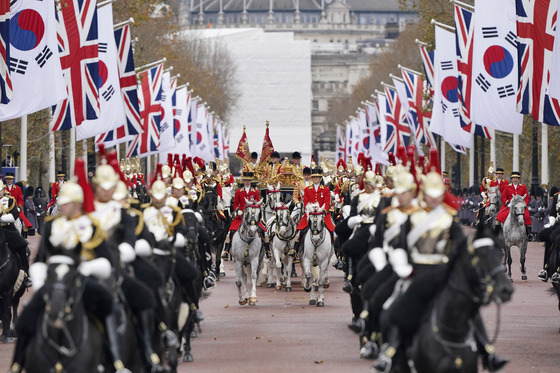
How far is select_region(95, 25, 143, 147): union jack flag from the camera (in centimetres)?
4153

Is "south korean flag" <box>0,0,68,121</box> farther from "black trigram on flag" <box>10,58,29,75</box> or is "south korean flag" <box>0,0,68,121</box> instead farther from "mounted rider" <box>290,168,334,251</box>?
"mounted rider" <box>290,168,334,251</box>

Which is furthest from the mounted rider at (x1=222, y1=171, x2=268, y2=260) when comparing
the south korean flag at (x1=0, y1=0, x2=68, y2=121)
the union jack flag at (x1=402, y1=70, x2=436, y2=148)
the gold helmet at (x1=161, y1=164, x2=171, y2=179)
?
the union jack flag at (x1=402, y1=70, x2=436, y2=148)

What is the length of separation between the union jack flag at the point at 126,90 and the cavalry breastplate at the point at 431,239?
28718 mm

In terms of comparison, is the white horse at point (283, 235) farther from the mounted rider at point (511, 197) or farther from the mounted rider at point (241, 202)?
the mounted rider at point (511, 197)

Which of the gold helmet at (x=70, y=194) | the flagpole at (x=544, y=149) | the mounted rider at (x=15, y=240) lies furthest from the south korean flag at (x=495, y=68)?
the gold helmet at (x=70, y=194)

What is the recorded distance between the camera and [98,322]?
12.4 meters

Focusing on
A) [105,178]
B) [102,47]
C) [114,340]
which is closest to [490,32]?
[102,47]

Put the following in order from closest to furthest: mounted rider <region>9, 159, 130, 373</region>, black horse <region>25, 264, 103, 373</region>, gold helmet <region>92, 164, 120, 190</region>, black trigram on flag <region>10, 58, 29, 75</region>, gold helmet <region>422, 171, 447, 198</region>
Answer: black horse <region>25, 264, 103, 373</region> < mounted rider <region>9, 159, 130, 373</region> < gold helmet <region>422, 171, 447, 198</region> < gold helmet <region>92, 164, 120, 190</region> < black trigram on flag <region>10, 58, 29, 75</region>

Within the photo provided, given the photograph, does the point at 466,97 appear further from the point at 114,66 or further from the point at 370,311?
the point at 370,311

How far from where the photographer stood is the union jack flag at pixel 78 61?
115 feet

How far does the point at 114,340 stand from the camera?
1263 cm

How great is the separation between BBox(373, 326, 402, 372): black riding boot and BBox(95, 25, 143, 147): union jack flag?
2896 centimetres

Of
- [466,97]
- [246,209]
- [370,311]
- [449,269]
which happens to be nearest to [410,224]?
[449,269]

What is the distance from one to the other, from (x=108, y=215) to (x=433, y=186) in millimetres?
2743
